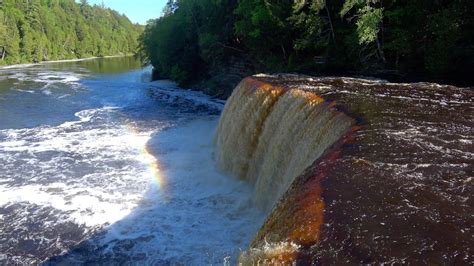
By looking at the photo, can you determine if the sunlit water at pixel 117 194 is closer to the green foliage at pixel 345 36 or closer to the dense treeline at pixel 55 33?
the green foliage at pixel 345 36

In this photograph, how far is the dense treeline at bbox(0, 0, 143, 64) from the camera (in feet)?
265

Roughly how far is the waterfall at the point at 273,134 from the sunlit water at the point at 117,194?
1.98 ft

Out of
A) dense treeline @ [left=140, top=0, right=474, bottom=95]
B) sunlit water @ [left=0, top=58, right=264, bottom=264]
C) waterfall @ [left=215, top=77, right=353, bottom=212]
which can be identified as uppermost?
dense treeline @ [left=140, top=0, right=474, bottom=95]

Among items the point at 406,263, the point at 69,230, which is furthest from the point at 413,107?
the point at 69,230

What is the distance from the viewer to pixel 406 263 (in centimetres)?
356

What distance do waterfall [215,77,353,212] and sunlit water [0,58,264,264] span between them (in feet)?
1.98

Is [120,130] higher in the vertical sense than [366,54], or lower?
lower

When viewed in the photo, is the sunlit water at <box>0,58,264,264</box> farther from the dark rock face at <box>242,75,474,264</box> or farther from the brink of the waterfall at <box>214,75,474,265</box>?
the dark rock face at <box>242,75,474,264</box>

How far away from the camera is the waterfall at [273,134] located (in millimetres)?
8031

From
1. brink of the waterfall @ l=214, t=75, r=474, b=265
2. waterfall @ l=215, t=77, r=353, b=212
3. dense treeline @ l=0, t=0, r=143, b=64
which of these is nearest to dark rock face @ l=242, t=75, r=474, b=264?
brink of the waterfall @ l=214, t=75, r=474, b=265

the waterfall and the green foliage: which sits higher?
the green foliage

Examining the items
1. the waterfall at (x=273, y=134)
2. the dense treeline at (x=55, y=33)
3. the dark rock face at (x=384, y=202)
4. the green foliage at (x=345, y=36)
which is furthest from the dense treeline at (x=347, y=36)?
the dense treeline at (x=55, y=33)

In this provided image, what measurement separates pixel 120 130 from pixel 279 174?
462 inches

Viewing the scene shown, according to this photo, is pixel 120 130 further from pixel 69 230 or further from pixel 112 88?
pixel 112 88
